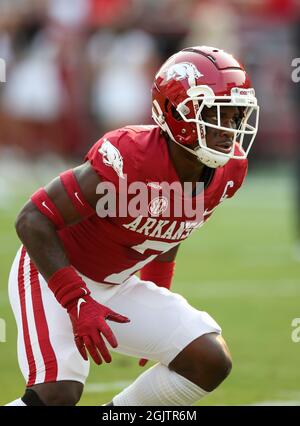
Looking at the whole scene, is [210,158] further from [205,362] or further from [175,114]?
[205,362]

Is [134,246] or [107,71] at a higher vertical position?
[107,71]

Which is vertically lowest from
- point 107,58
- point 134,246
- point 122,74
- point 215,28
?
point 134,246

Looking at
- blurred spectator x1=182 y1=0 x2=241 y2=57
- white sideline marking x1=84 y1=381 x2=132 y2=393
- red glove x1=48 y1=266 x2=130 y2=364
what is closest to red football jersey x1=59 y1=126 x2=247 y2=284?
red glove x1=48 y1=266 x2=130 y2=364

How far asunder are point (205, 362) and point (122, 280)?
1.84ft

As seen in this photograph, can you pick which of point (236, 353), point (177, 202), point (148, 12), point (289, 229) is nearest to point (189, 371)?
point (177, 202)

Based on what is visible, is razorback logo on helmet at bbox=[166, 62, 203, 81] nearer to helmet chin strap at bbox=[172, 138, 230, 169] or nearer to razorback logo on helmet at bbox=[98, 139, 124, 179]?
helmet chin strap at bbox=[172, 138, 230, 169]

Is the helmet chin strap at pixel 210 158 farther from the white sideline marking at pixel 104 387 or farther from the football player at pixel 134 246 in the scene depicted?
the white sideline marking at pixel 104 387

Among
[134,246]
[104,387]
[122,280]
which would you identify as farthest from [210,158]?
[104,387]

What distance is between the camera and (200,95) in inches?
173

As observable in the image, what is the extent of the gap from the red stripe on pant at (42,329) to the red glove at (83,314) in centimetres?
15

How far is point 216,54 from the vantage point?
4516mm

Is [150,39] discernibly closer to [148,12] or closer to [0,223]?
[148,12]

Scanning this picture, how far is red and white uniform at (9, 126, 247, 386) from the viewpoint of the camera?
14.2ft

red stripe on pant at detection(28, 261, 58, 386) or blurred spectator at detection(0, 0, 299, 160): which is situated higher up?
blurred spectator at detection(0, 0, 299, 160)
